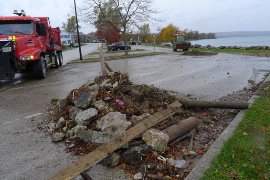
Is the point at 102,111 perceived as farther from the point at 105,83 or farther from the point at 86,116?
the point at 105,83

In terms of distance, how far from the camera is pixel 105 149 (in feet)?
15.6

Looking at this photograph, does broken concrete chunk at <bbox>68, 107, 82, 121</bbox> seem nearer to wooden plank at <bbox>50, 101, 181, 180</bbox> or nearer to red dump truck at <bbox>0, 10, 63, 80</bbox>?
wooden plank at <bbox>50, 101, 181, 180</bbox>

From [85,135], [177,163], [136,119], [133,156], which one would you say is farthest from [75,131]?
[177,163]

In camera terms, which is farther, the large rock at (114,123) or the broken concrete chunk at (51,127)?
the broken concrete chunk at (51,127)

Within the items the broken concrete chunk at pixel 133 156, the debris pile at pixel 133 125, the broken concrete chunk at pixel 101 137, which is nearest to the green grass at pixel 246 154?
the debris pile at pixel 133 125

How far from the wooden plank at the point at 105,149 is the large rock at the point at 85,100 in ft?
5.78

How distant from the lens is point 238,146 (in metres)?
5.39

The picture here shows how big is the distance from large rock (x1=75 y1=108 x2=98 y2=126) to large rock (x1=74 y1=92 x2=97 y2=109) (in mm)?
399

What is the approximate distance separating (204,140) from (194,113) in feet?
4.82

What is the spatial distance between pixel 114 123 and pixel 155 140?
948 millimetres

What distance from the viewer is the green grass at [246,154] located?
4.49 m

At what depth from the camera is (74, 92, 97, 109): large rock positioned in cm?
698

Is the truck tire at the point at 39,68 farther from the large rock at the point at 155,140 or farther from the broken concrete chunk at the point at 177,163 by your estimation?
the broken concrete chunk at the point at 177,163

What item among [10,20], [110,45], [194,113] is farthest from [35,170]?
[110,45]
